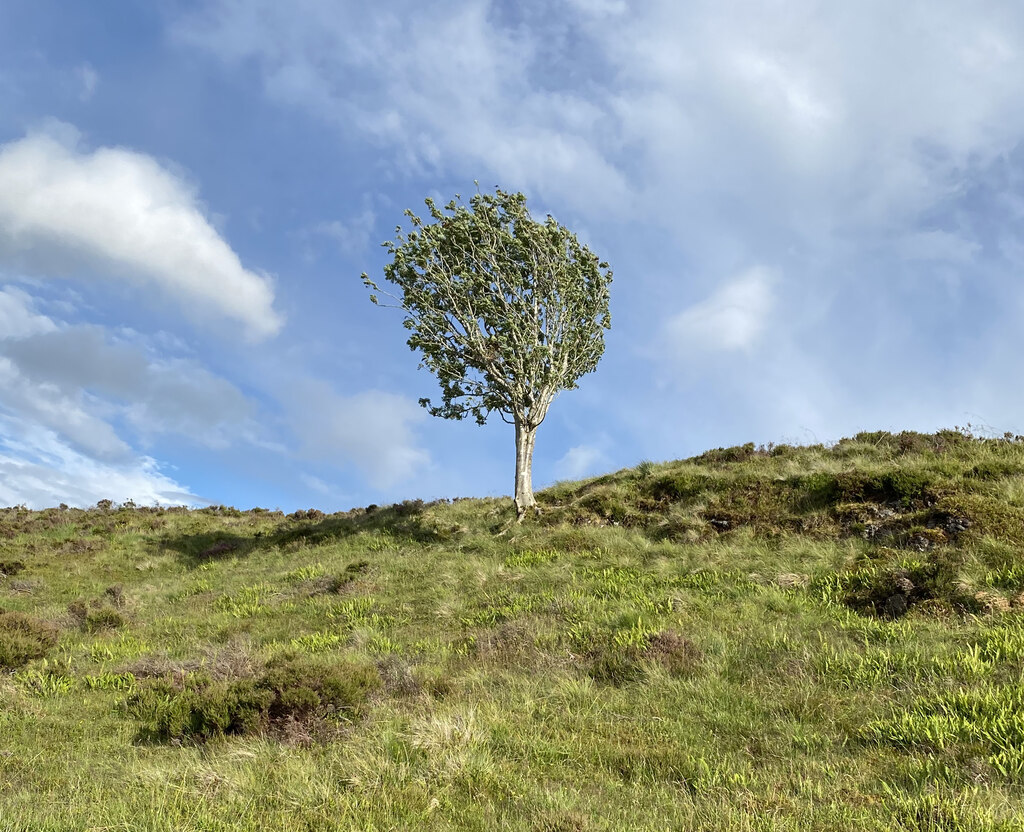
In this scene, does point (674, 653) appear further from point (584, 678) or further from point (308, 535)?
point (308, 535)

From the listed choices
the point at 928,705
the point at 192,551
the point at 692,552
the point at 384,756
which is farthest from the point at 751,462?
the point at 192,551

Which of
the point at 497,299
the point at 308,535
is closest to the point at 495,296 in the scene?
the point at 497,299

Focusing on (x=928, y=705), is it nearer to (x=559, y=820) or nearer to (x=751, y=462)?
(x=559, y=820)

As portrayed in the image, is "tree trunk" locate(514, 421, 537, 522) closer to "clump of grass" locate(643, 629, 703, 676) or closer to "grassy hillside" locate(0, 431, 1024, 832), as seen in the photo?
"grassy hillside" locate(0, 431, 1024, 832)

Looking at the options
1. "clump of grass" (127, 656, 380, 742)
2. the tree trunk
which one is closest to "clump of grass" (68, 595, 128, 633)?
"clump of grass" (127, 656, 380, 742)

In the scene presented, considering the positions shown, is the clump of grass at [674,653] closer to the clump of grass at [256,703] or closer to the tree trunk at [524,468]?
the clump of grass at [256,703]

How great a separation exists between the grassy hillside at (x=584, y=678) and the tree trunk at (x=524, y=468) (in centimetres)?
349

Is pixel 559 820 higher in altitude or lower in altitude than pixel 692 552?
lower

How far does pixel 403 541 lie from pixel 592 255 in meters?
13.7

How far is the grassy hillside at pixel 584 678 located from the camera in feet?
15.3

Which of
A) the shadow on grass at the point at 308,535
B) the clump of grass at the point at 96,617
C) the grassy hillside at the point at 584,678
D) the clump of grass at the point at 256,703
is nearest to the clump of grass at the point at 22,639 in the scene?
the grassy hillside at the point at 584,678

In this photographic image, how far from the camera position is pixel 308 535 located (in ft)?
78.7

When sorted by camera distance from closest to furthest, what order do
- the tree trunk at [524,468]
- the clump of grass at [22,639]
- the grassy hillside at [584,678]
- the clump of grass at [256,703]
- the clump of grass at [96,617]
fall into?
the grassy hillside at [584,678]
the clump of grass at [256,703]
the clump of grass at [22,639]
the clump of grass at [96,617]
the tree trunk at [524,468]

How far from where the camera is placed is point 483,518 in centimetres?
2258
